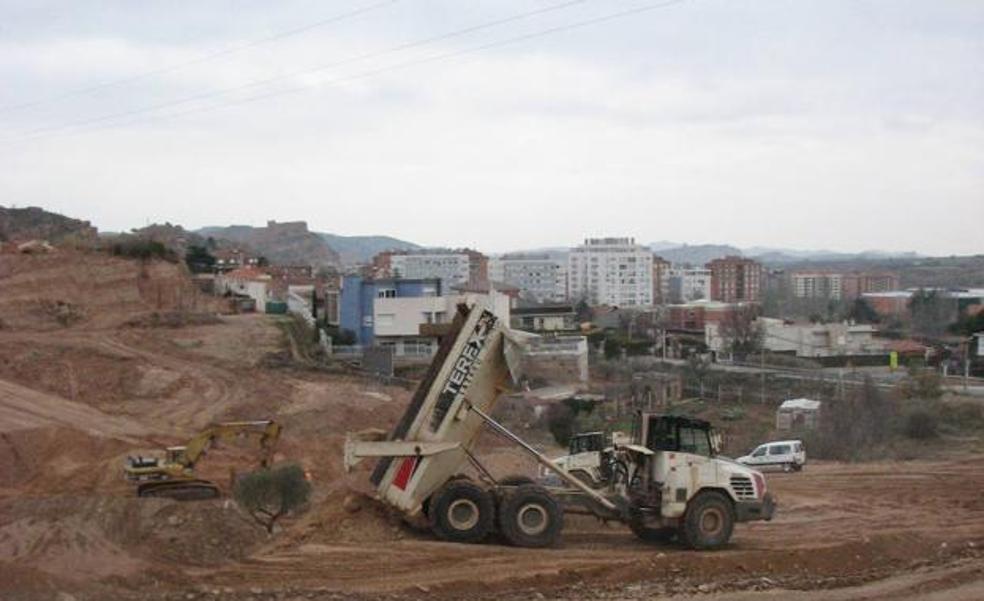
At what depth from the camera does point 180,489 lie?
2355 centimetres

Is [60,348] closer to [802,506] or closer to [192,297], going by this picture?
[192,297]

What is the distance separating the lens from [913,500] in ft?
75.6

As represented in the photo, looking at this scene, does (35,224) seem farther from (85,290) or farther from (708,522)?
(708,522)

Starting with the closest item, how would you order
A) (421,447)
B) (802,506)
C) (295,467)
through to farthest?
(421,447), (295,467), (802,506)

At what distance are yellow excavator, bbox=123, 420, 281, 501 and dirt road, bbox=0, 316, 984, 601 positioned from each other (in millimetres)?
1112

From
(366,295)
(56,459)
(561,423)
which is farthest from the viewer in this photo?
(366,295)

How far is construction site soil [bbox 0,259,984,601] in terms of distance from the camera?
13984mm

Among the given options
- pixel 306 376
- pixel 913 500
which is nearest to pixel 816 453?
pixel 913 500

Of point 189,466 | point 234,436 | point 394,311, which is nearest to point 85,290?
point 394,311

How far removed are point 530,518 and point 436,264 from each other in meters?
169

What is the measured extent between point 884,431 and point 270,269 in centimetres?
8204

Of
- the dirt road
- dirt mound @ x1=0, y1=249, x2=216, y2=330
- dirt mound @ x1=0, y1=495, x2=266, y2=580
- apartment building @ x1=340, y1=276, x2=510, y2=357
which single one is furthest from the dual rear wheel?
apartment building @ x1=340, y1=276, x2=510, y2=357

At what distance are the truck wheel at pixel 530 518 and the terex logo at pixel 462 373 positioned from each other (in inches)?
61.0

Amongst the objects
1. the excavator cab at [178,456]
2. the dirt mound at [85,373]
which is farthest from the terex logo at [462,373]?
the dirt mound at [85,373]
